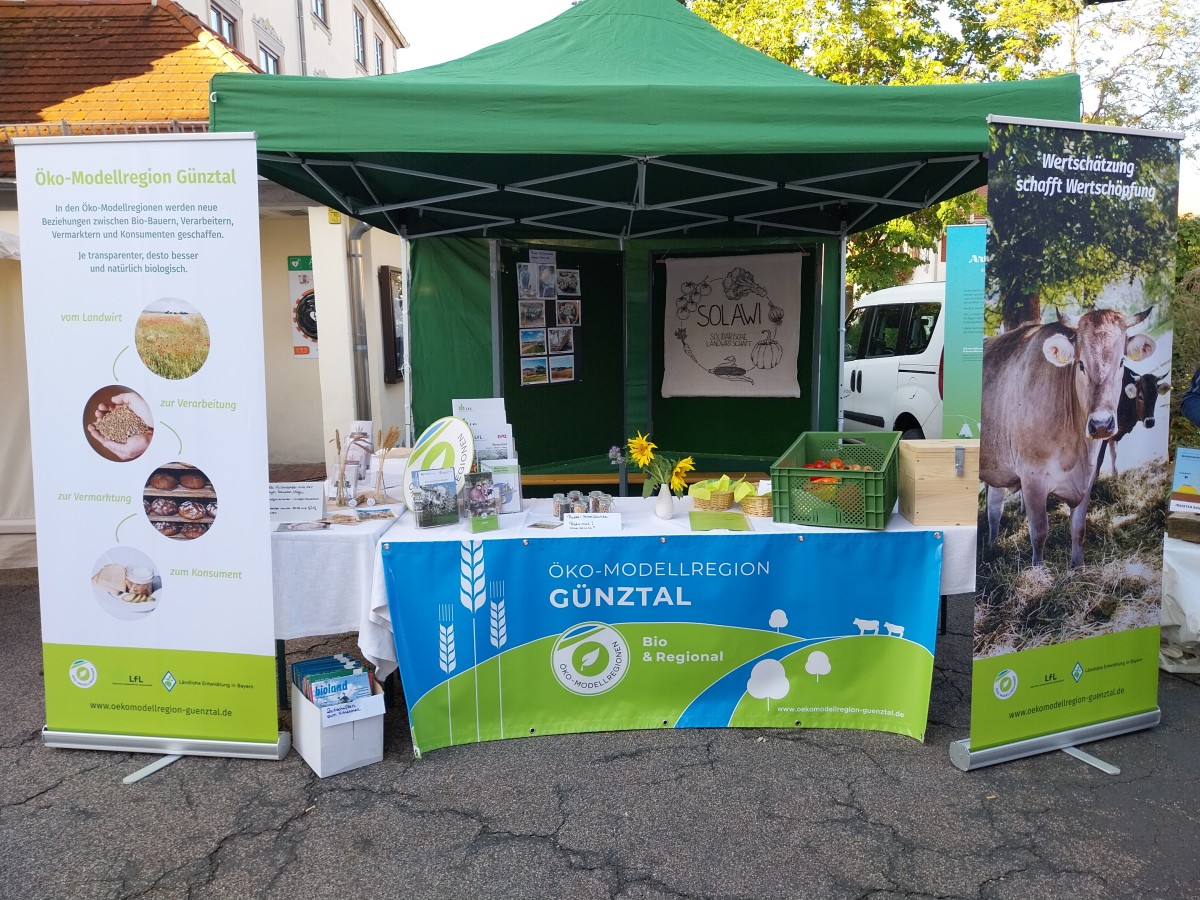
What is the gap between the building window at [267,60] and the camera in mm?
12453

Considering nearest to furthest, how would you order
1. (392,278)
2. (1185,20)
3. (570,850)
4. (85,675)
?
(570,850)
(85,675)
(392,278)
(1185,20)

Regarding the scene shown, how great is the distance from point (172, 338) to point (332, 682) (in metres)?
1.23

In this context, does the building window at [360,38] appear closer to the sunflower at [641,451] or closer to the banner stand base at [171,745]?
the sunflower at [641,451]

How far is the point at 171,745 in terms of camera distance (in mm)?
2998

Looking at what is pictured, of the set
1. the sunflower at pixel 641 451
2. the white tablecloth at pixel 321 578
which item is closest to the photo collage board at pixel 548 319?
the sunflower at pixel 641 451

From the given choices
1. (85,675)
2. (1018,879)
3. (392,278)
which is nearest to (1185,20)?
(392,278)

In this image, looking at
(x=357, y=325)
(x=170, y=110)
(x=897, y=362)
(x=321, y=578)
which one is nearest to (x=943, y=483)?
(x=321, y=578)

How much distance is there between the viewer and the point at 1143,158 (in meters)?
2.88

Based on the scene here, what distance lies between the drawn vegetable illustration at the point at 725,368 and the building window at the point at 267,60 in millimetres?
9010

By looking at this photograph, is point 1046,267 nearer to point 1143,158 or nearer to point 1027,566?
point 1143,158

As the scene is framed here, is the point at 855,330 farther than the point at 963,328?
Yes

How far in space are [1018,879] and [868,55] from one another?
985cm

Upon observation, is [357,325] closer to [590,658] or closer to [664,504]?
[664,504]

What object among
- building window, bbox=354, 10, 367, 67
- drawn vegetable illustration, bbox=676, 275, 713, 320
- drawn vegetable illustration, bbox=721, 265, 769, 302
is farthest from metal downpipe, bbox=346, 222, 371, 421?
building window, bbox=354, 10, 367, 67
